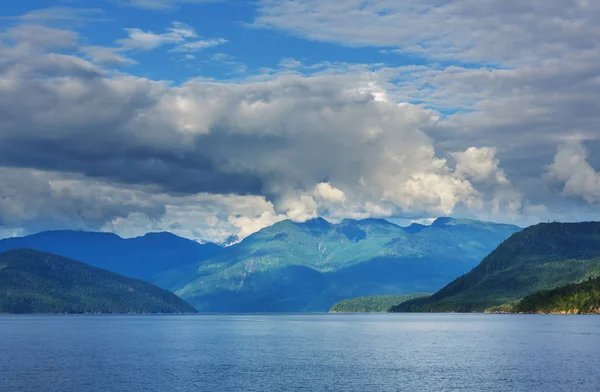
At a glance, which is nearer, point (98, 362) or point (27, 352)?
point (98, 362)

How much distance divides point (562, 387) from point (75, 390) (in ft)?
278

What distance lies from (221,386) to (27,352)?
312 ft

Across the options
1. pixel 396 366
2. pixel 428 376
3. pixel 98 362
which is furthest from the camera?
pixel 98 362

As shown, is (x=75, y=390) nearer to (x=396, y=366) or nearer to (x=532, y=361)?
(x=396, y=366)

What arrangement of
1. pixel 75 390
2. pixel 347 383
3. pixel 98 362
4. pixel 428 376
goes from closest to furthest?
pixel 75 390 → pixel 347 383 → pixel 428 376 → pixel 98 362

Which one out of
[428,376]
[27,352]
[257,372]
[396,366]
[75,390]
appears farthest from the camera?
[27,352]

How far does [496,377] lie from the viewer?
137 meters

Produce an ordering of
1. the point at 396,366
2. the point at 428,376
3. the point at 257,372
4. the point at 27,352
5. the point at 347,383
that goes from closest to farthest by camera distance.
Answer: 1. the point at 347,383
2. the point at 428,376
3. the point at 257,372
4. the point at 396,366
5. the point at 27,352

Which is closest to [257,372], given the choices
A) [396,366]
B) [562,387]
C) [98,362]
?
[396,366]

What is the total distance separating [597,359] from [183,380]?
3872 inches

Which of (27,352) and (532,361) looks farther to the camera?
(27,352)

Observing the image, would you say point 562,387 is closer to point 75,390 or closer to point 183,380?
point 183,380

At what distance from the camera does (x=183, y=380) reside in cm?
13638

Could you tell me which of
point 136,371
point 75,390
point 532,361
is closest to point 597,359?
point 532,361
